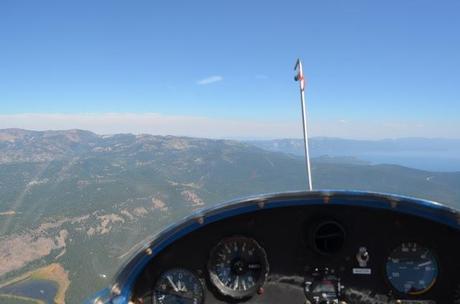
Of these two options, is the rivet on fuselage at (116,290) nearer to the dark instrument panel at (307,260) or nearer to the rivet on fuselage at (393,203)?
the dark instrument panel at (307,260)

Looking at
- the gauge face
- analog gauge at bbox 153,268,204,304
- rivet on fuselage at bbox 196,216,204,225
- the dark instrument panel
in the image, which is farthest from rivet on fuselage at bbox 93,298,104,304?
the gauge face

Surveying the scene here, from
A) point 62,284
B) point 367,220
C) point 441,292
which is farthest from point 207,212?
point 62,284

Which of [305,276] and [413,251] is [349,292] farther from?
[413,251]

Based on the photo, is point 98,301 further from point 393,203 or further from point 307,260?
point 393,203

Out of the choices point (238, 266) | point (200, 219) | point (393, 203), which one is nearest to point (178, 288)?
point (238, 266)

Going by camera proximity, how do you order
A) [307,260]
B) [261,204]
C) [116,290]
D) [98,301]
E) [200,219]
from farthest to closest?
[307,260], [261,204], [200,219], [116,290], [98,301]
